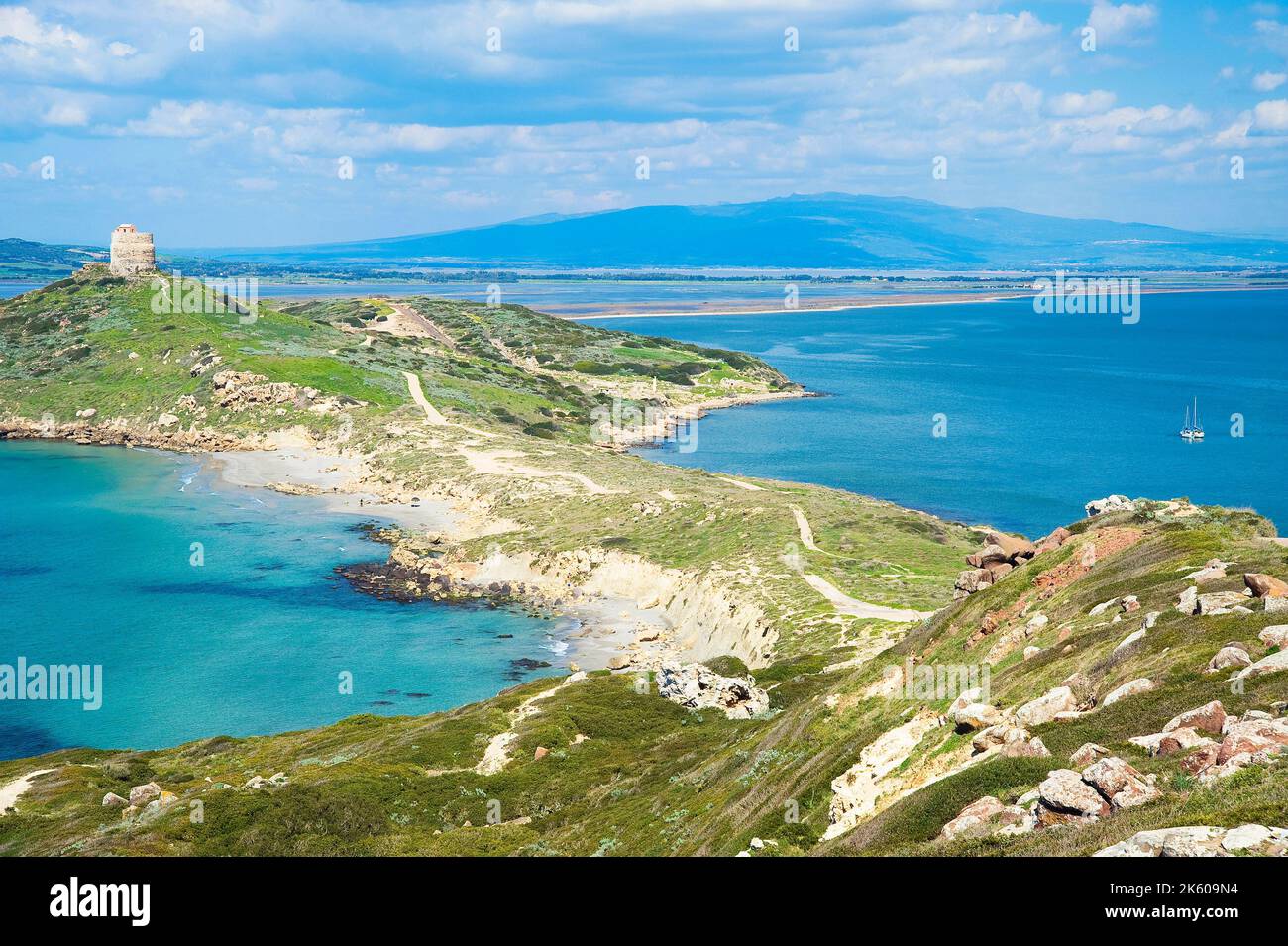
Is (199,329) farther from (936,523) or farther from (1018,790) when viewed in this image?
(1018,790)

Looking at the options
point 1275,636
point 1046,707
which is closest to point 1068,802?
point 1046,707

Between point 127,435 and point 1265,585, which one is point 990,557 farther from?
point 127,435

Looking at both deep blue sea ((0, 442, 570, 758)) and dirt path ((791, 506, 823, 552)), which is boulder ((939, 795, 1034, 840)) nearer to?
deep blue sea ((0, 442, 570, 758))

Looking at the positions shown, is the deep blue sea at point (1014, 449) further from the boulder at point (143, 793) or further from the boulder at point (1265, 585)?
the boulder at point (143, 793)

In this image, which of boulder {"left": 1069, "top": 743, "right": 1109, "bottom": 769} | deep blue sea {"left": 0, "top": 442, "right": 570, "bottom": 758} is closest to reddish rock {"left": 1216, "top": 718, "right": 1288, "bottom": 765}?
boulder {"left": 1069, "top": 743, "right": 1109, "bottom": 769}

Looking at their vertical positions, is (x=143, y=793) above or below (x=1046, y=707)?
below

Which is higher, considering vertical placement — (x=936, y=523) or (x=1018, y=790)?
(x=1018, y=790)

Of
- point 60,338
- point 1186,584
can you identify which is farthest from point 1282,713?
point 60,338
